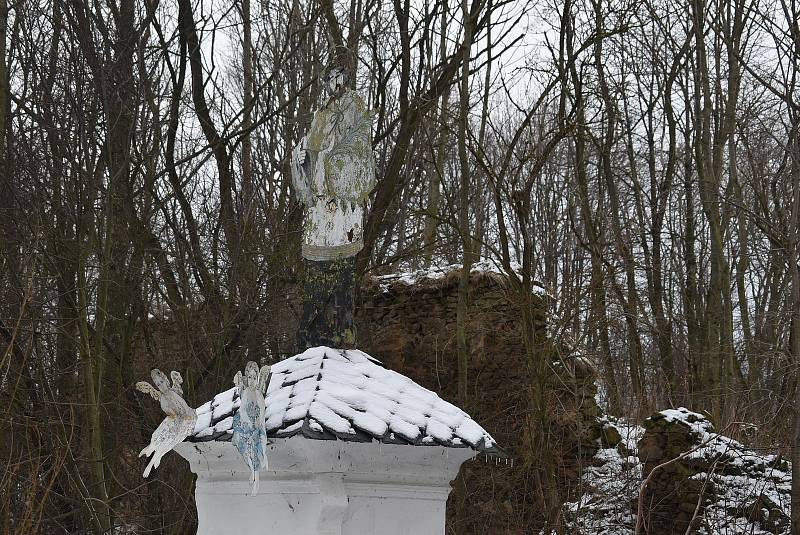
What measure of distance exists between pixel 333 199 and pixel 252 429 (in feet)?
3.94

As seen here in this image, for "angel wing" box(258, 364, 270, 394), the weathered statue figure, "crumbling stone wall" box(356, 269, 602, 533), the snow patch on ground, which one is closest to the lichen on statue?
the weathered statue figure

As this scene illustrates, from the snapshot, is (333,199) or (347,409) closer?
(347,409)

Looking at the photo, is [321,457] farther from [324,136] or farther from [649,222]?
[649,222]

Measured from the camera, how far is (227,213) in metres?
9.96

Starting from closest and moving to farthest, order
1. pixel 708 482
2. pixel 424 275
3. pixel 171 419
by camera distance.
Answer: pixel 171 419 < pixel 708 482 < pixel 424 275

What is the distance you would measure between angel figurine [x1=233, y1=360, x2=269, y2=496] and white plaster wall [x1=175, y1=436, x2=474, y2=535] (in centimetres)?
13

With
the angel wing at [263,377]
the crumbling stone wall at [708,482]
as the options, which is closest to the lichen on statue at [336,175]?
the angel wing at [263,377]

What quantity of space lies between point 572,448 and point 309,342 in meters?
9.37

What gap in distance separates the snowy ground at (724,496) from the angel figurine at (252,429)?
650cm

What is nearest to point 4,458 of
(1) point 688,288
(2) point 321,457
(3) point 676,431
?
(2) point 321,457

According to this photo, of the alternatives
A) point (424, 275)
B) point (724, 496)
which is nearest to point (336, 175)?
point (724, 496)

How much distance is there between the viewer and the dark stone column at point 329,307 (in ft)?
12.4

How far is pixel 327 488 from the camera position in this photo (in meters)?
3.15

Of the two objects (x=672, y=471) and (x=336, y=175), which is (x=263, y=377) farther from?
(x=672, y=471)
